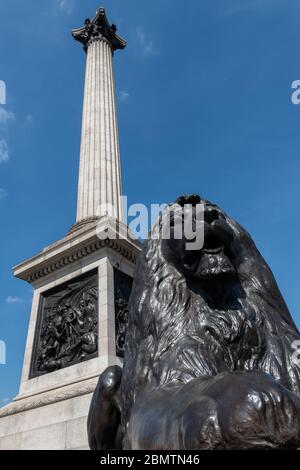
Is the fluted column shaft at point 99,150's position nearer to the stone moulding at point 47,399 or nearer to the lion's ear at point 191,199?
the stone moulding at point 47,399

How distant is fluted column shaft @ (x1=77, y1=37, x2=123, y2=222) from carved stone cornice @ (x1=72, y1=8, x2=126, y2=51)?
2454 mm

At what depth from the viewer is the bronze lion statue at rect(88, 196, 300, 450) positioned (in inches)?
65.2

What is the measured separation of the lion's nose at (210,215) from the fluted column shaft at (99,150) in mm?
8530

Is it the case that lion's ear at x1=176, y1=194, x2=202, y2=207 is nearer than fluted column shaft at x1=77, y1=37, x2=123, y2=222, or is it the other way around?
lion's ear at x1=176, y1=194, x2=202, y2=207

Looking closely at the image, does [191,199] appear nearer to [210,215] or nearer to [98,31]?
[210,215]

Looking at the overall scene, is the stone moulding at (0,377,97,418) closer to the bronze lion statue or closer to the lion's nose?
the bronze lion statue

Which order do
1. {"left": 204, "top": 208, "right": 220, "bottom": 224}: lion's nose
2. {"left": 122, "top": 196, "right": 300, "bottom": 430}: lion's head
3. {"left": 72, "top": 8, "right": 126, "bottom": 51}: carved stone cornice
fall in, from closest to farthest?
{"left": 122, "top": 196, "right": 300, "bottom": 430}: lion's head < {"left": 204, "top": 208, "right": 220, "bottom": 224}: lion's nose < {"left": 72, "top": 8, "right": 126, "bottom": 51}: carved stone cornice

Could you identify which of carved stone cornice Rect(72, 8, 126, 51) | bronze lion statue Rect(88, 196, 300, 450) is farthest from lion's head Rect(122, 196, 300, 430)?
carved stone cornice Rect(72, 8, 126, 51)

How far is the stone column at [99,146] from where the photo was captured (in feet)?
38.0

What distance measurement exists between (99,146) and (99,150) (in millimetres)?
190

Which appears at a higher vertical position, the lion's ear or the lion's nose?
the lion's ear

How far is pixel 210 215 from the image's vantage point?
262cm

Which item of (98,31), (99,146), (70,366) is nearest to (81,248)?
(70,366)

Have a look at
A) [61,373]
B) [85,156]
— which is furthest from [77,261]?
[85,156]
